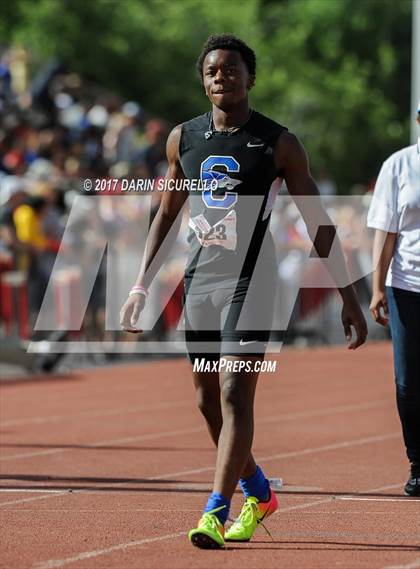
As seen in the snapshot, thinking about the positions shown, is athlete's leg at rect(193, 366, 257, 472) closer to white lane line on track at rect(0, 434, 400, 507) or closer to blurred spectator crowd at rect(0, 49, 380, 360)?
white lane line on track at rect(0, 434, 400, 507)

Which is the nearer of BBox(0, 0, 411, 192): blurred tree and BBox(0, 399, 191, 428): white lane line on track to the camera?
BBox(0, 399, 191, 428): white lane line on track

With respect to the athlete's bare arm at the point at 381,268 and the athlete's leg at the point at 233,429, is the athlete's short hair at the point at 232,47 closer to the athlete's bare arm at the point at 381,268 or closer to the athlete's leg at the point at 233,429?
the athlete's leg at the point at 233,429

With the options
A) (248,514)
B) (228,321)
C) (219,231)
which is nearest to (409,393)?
(248,514)

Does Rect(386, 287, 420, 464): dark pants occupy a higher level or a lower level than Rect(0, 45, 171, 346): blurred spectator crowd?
lower

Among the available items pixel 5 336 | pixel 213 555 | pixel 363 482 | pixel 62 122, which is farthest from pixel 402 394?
pixel 62 122

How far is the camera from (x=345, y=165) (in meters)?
60.6

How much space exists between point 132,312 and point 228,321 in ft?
1.75

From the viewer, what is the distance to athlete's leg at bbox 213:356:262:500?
675 centimetres

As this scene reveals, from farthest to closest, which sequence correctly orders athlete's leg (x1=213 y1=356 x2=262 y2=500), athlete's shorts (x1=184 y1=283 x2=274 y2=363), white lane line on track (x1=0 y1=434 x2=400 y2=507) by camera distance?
white lane line on track (x1=0 y1=434 x2=400 y2=507)
athlete's shorts (x1=184 y1=283 x2=274 y2=363)
athlete's leg (x1=213 y1=356 x2=262 y2=500)

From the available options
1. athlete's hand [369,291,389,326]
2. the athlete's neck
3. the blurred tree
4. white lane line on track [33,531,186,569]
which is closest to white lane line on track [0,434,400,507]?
athlete's hand [369,291,389,326]

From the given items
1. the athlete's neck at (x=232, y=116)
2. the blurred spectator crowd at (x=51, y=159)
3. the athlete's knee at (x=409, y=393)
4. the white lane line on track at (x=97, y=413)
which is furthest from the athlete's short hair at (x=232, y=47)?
the blurred spectator crowd at (x=51, y=159)

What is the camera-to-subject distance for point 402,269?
8523 millimetres

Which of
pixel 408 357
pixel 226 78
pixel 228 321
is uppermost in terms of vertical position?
pixel 226 78

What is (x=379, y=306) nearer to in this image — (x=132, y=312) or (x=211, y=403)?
(x=211, y=403)
